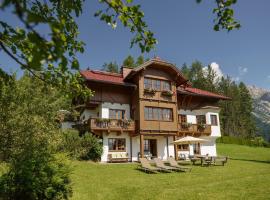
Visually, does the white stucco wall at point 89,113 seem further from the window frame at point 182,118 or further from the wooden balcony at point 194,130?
the window frame at point 182,118

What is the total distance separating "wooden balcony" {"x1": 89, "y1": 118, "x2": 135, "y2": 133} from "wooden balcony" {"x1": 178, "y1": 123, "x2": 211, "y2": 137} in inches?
229

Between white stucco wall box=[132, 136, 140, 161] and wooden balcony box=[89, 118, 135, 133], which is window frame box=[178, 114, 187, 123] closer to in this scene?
white stucco wall box=[132, 136, 140, 161]

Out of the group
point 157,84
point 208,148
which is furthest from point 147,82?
point 208,148

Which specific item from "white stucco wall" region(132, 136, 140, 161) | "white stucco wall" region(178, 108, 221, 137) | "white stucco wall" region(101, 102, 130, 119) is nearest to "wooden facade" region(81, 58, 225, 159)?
"white stucco wall" region(101, 102, 130, 119)

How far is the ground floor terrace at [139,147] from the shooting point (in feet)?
86.9

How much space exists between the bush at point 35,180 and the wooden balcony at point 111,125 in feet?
50.9

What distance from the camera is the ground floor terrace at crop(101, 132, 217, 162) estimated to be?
86.9 feet

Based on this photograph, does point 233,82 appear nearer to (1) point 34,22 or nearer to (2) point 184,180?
(2) point 184,180

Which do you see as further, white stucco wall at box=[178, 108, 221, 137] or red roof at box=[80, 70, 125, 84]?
white stucco wall at box=[178, 108, 221, 137]

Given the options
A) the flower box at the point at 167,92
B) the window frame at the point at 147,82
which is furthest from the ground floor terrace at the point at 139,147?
the window frame at the point at 147,82

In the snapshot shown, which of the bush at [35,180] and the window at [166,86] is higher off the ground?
the window at [166,86]

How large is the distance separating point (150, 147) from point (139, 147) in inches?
85.3

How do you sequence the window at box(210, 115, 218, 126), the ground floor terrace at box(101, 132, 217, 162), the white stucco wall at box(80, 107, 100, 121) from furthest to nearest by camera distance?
the window at box(210, 115, 218, 126) → the white stucco wall at box(80, 107, 100, 121) → the ground floor terrace at box(101, 132, 217, 162)

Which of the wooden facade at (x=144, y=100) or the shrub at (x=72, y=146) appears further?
the wooden facade at (x=144, y=100)
